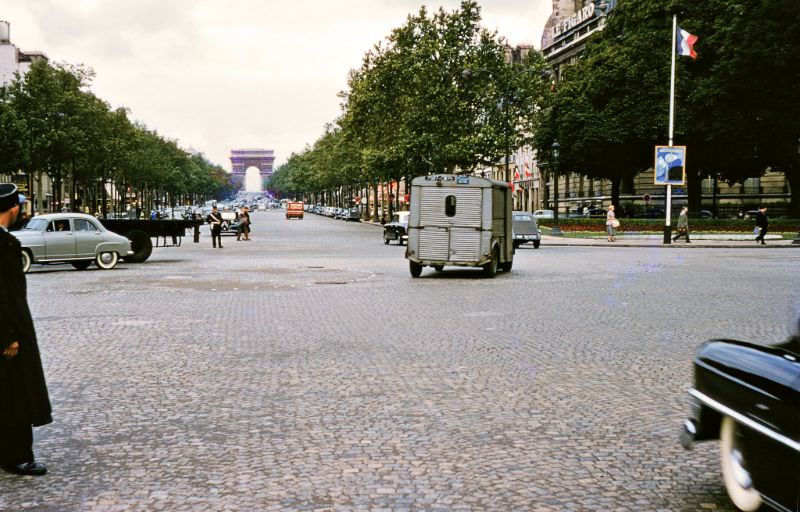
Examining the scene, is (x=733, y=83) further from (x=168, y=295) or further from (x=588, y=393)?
(x=588, y=393)

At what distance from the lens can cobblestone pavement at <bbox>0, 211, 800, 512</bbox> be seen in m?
4.84

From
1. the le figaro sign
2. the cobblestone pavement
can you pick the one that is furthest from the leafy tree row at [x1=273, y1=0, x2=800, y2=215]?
the cobblestone pavement

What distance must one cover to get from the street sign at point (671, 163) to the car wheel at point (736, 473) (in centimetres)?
3790

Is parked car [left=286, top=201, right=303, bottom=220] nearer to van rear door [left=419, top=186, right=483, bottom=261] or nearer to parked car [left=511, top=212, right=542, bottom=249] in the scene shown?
parked car [left=511, top=212, right=542, bottom=249]

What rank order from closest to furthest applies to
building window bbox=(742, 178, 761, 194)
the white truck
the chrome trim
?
the chrome trim, the white truck, building window bbox=(742, 178, 761, 194)

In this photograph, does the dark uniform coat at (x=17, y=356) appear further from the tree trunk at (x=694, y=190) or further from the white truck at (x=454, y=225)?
the tree trunk at (x=694, y=190)

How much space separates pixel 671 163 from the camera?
40.9m

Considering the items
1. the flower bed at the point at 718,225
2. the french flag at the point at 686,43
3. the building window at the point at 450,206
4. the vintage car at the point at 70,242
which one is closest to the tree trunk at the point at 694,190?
the flower bed at the point at 718,225

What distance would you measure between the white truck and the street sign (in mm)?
21404

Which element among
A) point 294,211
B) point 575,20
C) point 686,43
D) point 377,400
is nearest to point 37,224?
point 377,400

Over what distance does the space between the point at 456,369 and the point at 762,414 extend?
16.0ft

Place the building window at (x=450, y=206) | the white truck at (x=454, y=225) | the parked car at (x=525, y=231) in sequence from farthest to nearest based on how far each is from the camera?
the parked car at (x=525, y=231)
the building window at (x=450, y=206)
the white truck at (x=454, y=225)

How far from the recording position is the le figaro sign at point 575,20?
289 ft

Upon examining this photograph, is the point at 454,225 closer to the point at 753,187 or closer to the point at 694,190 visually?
the point at 694,190
